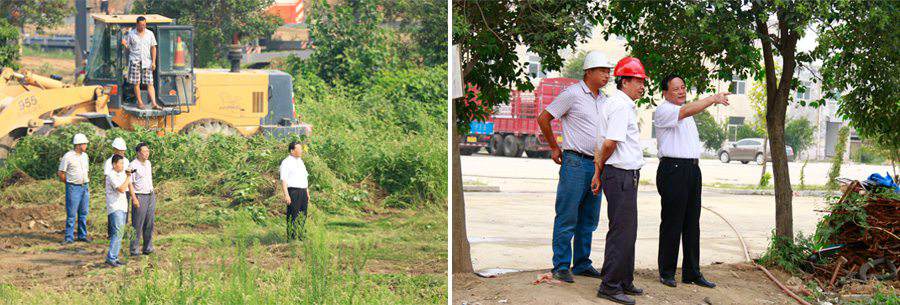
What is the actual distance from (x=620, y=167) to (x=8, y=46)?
12.2 ft

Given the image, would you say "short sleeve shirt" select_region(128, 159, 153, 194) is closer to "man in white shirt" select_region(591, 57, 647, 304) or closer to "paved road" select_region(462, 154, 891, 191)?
"man in white shirt" select_region(591, 57, 647, 304)

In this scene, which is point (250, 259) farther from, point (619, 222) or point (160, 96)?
point (619, 222)

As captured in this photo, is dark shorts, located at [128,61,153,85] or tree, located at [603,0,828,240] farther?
tree, located at [603,0,828,240]

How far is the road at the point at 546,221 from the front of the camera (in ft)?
32.2

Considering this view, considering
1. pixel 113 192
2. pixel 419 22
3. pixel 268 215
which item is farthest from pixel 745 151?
pixel 113 192

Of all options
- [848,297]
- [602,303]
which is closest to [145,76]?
[602,303]

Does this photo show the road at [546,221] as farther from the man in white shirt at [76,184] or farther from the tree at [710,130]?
the tree at [710,130]

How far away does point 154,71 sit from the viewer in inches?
241

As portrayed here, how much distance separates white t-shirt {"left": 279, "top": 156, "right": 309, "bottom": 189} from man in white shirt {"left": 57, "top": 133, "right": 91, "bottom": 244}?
124 centimetres

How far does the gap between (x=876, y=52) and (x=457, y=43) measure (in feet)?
12.4

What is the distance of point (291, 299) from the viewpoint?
643 cm

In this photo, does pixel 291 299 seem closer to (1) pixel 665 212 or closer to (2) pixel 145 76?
(2) pixel 145 76

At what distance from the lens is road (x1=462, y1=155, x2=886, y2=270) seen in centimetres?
983

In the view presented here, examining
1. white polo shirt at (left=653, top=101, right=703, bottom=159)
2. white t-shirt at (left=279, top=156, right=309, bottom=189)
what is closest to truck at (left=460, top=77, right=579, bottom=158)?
white t-shirt at (left=279, top=156, right=309, bottom=189)
